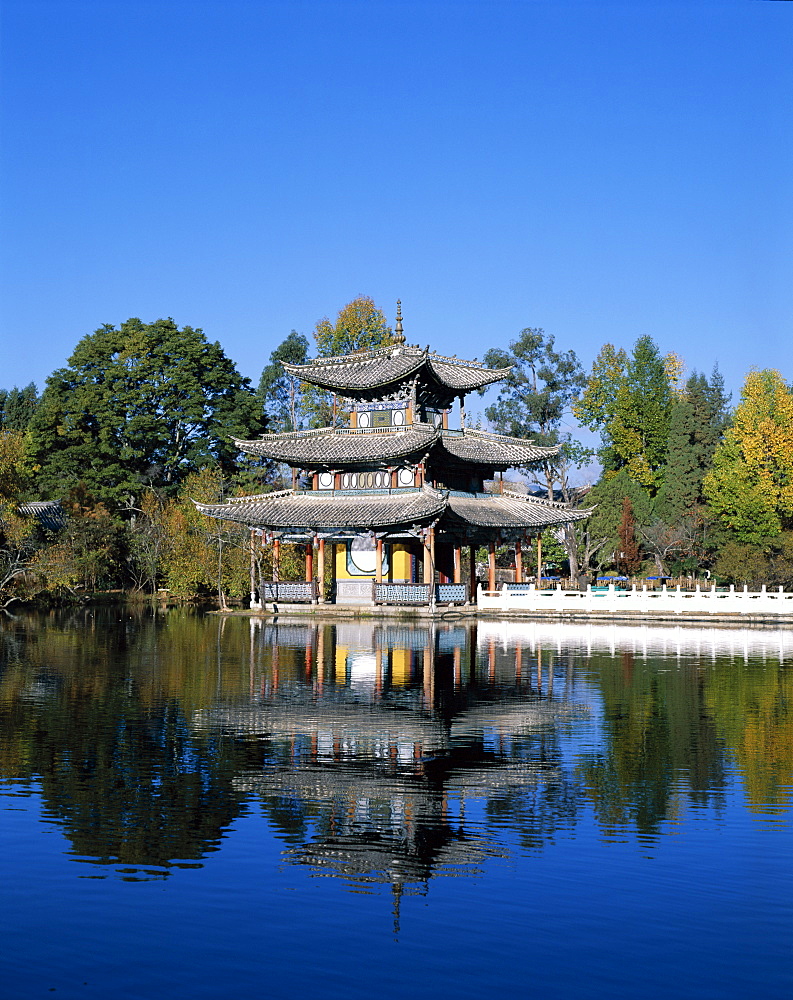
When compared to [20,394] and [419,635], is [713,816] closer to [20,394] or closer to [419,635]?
[419,635]

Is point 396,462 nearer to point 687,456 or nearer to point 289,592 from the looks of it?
point 289,592

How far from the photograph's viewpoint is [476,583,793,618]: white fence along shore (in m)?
46.7

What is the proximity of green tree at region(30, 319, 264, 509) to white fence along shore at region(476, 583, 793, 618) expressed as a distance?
32.4 m

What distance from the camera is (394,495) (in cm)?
5475

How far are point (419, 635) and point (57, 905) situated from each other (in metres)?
31.6

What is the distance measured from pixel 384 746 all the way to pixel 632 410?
62.2m

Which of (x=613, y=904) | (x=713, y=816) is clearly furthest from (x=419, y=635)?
(x=613, y=904)

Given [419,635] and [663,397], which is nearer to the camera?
[419,635]

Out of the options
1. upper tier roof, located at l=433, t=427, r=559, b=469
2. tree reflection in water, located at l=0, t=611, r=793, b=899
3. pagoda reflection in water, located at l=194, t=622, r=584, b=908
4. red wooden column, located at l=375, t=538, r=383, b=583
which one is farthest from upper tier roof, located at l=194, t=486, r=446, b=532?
pagoda reflection in water, located at l=194, t=622, r=584, b=908

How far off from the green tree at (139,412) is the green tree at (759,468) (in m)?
33.7

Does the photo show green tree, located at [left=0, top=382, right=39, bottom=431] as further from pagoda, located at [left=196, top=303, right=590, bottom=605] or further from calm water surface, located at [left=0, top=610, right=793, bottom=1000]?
calm water surface, located at [left=0, top=610, right=793, bottom=1000]

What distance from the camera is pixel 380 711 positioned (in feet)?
74.0

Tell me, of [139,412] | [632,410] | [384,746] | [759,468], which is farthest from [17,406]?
[384,746]

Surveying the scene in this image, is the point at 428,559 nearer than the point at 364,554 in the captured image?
Yes
